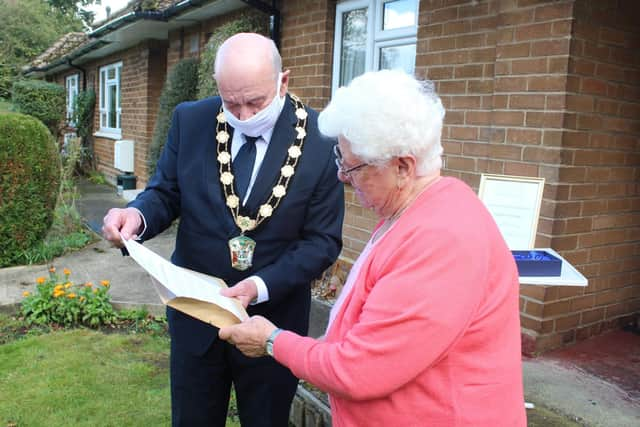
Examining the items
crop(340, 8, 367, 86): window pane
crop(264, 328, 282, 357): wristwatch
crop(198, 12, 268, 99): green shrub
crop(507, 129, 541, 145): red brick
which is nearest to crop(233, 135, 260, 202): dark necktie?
crop(264, 328, 282, 357): wristwatch

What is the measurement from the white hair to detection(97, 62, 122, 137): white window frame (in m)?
13.4

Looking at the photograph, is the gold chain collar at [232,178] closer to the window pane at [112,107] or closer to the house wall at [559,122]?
the house wall at [559,122]

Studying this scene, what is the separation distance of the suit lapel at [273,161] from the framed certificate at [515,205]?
1.11m

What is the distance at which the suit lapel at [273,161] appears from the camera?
2170mm

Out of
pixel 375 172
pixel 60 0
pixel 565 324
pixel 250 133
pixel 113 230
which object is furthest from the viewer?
pixel 60 0

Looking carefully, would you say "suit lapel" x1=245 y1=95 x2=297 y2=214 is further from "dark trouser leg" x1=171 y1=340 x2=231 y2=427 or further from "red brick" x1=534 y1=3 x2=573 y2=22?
"red brick" x1=534 y1=3 x2=573 y2=22

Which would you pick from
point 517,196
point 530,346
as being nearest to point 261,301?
point 517,196

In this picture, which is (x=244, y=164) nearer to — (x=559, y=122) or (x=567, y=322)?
(x=559, y=122)

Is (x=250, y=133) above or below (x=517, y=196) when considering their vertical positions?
above

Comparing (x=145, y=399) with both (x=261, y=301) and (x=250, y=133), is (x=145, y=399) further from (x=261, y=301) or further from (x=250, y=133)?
(x=250, y=133)

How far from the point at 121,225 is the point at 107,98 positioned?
14648 millimetres

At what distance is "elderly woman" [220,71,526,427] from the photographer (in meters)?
1.29

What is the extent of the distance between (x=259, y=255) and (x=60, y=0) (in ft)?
166

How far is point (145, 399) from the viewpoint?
3746mm
